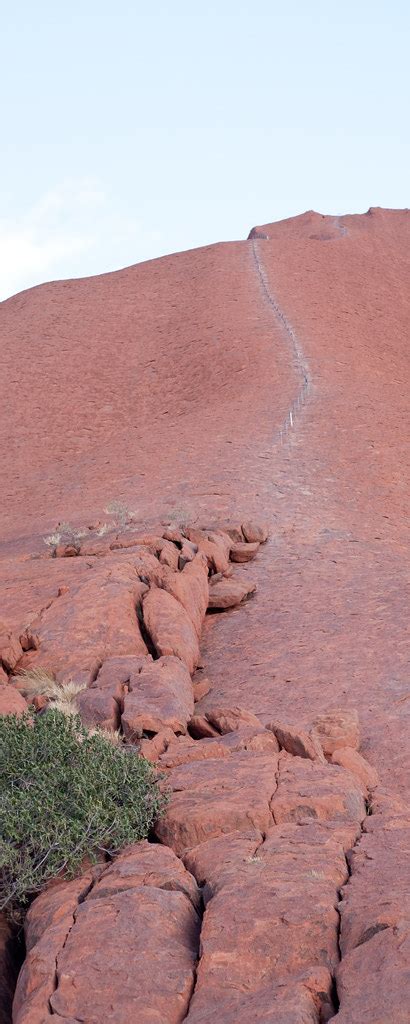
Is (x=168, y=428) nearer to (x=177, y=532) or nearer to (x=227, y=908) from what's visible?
(x=177, y=532)

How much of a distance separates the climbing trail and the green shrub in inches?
569

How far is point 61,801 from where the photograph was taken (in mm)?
6906

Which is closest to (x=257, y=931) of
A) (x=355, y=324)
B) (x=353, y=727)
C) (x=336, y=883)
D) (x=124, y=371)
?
(x=336, y=883)

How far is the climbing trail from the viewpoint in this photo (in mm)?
22603

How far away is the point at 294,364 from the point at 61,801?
70.2ft

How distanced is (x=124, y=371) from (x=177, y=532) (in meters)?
15.8

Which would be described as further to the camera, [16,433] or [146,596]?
[16,433]

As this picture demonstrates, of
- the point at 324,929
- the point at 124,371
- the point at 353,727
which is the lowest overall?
the point at 353,727

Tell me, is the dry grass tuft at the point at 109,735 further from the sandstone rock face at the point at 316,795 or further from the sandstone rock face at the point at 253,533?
the sandstone rock face at the point at 253,533

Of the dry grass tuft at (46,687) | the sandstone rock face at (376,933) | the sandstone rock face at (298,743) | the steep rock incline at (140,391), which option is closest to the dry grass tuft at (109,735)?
the dry grass tuft at (46,687)

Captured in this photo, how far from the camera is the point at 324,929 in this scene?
206 inches

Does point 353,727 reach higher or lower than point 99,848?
lower

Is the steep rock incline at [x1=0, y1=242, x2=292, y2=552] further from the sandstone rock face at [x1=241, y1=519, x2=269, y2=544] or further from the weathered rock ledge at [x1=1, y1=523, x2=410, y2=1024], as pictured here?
the weathered rock ledge at [x1=1, y1=523, x2=410, y2=1024]

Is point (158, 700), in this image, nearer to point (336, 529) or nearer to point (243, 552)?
point (243, 552)
